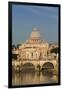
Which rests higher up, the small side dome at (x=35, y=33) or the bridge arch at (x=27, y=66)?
the small side dome at (x=35, y=33)

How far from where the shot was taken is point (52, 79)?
3.21m

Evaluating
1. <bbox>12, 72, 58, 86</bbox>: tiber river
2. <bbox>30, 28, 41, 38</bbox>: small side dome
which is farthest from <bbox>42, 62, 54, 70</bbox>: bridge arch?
<bbox>30, 28, 41, 38</bbox>: small side dome

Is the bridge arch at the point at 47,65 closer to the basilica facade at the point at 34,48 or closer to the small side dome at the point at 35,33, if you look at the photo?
the basilica facade at the point at 34,48

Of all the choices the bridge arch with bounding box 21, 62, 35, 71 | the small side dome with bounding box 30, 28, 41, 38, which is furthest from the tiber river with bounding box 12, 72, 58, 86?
the small side dome with bounding box 30, 28, 41, 38

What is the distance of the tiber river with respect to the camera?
3.06 meters

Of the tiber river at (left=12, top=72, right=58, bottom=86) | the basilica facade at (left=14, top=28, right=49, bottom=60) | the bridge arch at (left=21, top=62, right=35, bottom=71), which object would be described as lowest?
the tiber river at (left=12, top=72, right=58, bottom=86)

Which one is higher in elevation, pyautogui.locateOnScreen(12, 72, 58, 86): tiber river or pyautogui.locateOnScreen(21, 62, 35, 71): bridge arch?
pyautogui.locateOnScreen(21, 62, 35, 71): bridge arch

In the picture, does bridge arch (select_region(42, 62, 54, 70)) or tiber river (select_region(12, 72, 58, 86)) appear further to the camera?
bridge arch (select_region(42, 62, 54, 70))

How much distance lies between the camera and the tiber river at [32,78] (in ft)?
10.0

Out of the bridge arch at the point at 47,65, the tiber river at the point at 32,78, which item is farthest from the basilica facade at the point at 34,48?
the tiber river at the point at 32,78

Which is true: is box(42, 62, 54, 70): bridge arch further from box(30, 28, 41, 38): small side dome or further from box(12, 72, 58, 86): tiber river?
box(30, 28, 41, 38): small side dome

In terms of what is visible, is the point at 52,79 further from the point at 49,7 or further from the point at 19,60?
the point at 49,7

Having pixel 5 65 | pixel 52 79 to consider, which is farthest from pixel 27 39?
pixel 52 79

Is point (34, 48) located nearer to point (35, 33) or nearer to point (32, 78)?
point (35, 33)
